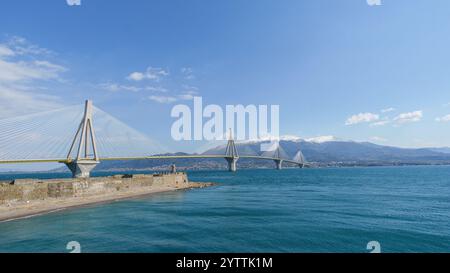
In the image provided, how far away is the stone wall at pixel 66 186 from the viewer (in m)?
29.7

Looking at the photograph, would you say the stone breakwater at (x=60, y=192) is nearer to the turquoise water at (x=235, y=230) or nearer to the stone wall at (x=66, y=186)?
the stone wall at (x=66, y=186)

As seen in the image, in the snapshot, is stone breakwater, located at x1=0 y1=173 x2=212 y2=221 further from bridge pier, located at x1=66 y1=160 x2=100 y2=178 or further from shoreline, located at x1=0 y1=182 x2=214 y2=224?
bridge pier, located at x1=66 y1=160 x2=100 y2=178

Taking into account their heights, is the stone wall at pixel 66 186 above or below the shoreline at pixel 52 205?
above

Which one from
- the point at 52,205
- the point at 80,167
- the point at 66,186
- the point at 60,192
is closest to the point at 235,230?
the point at 52,205

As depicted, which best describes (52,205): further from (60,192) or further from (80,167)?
(80,167)

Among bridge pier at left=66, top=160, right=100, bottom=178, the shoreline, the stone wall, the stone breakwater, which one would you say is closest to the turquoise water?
the shoreline

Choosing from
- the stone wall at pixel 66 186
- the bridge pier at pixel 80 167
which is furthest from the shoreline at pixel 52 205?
the bridge pier at pixel 80 167

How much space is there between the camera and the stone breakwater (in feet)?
94.3

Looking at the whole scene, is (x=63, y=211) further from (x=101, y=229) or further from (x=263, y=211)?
(x=263, y=211)

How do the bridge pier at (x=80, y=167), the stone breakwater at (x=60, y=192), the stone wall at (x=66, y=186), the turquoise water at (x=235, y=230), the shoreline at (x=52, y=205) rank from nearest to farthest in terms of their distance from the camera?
1. the turquoise water at (x=235, y=230)
2. the shoreline at (x=52, y=205)
3. the stone breakwater at (x=60, y=192)
4. the stone wall at (x=66, y=186)
5. the bridge pier at (x=80, y=167)

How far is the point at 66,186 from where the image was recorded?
35344mm

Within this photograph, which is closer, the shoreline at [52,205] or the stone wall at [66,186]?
the shoreline at [52,205]
